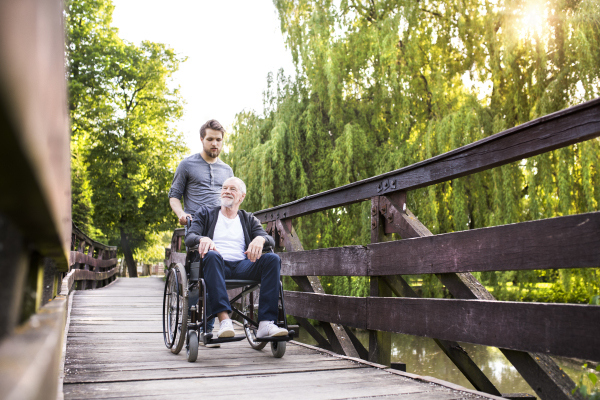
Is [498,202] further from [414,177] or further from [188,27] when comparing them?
[188,27]

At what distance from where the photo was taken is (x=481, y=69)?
6629 millimetres

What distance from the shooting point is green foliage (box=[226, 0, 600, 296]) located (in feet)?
17.7

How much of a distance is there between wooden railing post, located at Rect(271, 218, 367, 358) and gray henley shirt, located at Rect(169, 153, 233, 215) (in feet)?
2.69

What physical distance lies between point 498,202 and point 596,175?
1.02 meters

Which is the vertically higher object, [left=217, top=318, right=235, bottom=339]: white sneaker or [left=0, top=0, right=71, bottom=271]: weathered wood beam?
[left=0, top=0, right=71, bottom=271]: weathered wood beam

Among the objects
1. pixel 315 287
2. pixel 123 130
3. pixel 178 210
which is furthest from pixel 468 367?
pixel 123 130

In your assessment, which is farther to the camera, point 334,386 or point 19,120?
point 334,386

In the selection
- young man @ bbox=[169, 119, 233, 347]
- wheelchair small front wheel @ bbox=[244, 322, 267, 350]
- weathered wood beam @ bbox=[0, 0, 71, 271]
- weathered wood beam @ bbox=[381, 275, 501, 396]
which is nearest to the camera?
weathered wood beam @ bbox=[0, 0, 71, 271]

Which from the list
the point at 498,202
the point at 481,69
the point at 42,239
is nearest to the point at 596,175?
the point at 498,202

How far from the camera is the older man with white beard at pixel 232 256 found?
2.76m

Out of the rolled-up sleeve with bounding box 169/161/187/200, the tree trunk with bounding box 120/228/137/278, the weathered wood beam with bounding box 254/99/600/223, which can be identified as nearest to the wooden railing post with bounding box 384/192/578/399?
the weathered wood beam with bounding box 254/99/600/223

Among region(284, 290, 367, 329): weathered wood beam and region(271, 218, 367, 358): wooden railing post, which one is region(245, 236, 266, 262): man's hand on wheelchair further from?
region(271, 218, 367, 358): wooden railing post

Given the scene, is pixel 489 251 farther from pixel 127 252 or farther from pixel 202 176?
pixel 127 252

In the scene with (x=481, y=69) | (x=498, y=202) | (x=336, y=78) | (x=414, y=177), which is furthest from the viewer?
(x=336, y=78)
